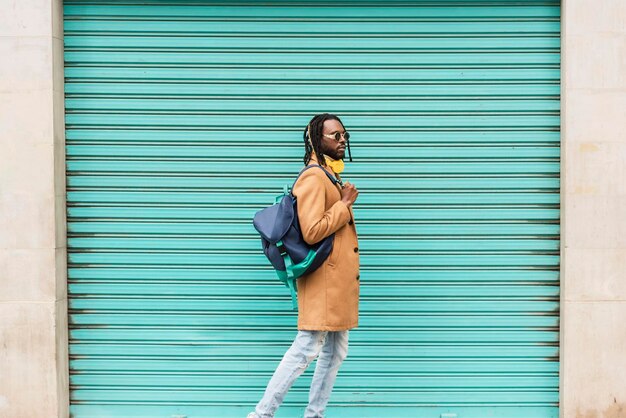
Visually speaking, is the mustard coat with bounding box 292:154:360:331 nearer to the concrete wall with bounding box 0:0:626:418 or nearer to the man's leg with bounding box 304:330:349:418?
the man's leg with bounding box 304:330:349:418

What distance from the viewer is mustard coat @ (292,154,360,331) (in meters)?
4.63

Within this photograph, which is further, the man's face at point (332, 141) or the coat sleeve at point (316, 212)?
the man's face at point (332, 141)

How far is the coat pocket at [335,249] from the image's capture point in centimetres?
475

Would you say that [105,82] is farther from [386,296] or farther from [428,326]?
[428,326]

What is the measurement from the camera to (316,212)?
461 cm

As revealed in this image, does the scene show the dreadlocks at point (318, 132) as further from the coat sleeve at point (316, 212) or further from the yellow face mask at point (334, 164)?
the coat sleeve at point (316, 212)

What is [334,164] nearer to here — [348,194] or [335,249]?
[348,194]

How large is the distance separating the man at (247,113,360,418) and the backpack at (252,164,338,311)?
5 cm

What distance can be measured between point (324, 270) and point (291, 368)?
633mm
